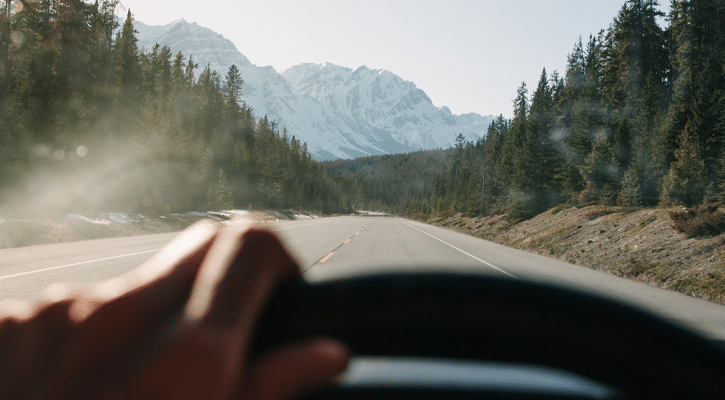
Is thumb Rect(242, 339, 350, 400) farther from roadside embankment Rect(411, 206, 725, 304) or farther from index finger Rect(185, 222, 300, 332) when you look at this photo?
roadside embankment Rect(411, 206, 725, 304)

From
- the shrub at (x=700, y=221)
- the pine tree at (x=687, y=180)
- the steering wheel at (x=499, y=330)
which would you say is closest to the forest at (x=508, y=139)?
the pine tree at (x=687, y=180)

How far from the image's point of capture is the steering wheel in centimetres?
71

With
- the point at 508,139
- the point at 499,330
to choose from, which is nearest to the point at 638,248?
the point at 499,330

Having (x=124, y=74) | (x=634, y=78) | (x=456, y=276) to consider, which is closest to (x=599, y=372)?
(x=456, y=276)

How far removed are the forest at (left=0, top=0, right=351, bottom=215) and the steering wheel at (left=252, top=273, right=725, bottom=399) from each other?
3268 cm

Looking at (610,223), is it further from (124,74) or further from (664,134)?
(124,74)

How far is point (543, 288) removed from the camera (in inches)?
30.0

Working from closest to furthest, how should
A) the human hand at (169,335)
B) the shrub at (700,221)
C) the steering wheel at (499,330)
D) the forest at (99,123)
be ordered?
the human hand at (169,335) < the steering wheel at (499,330) < the shrub at (700,221) < the forest at (99,123)

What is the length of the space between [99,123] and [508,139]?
4915cm

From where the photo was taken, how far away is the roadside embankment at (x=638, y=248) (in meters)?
10.5

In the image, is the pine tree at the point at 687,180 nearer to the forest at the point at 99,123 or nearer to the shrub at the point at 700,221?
the shrub at the point at 700,221

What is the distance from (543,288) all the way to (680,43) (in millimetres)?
50597

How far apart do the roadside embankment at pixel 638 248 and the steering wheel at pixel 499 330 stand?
10702 millimetres

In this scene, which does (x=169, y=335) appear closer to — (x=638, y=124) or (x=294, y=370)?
(x=294, y=370)
